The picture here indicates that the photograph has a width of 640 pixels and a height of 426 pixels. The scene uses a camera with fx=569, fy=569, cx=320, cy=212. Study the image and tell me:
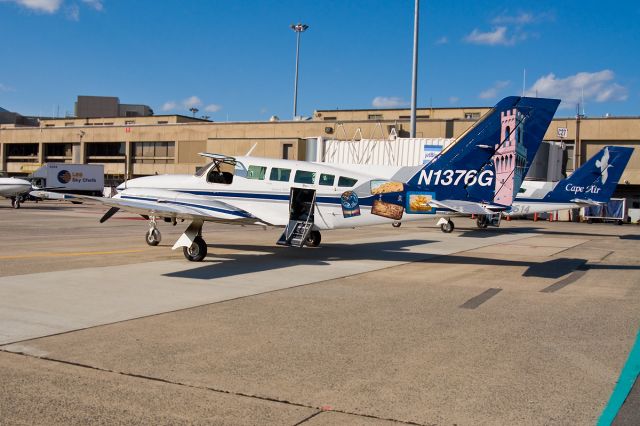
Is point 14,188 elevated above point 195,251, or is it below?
above

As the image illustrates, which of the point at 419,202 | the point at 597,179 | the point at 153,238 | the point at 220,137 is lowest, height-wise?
the point at 153,238

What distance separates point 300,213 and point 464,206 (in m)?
4.50

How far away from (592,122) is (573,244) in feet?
108

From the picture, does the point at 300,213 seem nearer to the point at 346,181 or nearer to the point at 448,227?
the point at 346,181

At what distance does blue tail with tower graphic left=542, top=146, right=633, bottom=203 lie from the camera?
1113 inches

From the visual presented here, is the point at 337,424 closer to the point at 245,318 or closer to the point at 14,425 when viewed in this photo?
the point at 14,425

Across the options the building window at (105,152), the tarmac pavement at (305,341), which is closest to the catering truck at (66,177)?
the building window at (105,152)

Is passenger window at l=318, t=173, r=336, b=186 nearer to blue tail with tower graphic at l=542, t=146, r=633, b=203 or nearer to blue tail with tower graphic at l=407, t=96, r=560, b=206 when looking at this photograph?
blue tail with tower graphic at l=407, t=96, r=560, b=206

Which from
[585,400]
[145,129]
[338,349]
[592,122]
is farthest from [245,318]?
[145,129]

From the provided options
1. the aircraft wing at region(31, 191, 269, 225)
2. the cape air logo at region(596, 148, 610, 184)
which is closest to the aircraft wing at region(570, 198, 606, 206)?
the cape air logo at region(596, 148, 610, 184)

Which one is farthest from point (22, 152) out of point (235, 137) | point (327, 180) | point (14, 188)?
point (327, 180)

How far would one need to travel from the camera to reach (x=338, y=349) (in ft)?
22.8

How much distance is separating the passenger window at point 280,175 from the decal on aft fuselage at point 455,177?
3.60 meters

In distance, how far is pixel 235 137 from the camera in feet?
203
